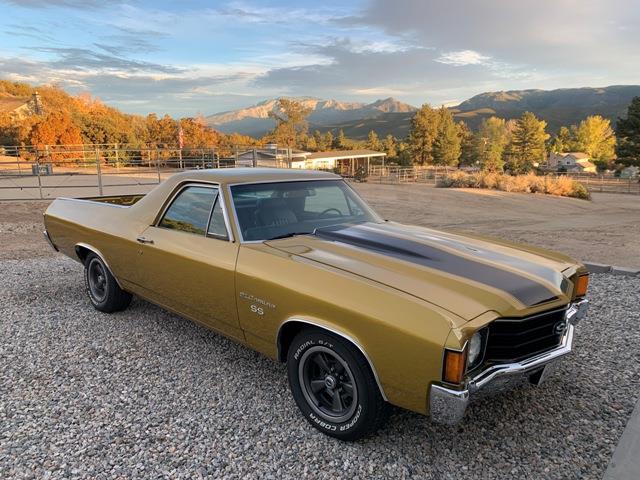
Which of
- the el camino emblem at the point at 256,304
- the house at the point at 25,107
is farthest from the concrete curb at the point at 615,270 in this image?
the house at the point at 25,107

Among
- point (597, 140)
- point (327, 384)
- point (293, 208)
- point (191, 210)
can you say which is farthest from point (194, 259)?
point (597, 140)

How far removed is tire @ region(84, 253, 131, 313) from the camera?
4699 millimetres

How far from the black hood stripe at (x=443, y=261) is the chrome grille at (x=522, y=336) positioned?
122mm

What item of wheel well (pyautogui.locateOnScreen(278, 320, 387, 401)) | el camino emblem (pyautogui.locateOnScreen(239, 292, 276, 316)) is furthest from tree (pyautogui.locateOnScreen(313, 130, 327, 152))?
wheel well (pyautogui.locateOnScreen(278, 320, 387, 401))

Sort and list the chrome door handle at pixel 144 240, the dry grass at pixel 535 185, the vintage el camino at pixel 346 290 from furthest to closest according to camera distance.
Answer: the dry grass at pixel 535 185 → the chrome door handle at pixel 144 240 → the vintage el camino at pixel 346 290

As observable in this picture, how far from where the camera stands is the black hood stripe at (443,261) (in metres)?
2.58

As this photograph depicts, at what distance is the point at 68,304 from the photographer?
5.27m

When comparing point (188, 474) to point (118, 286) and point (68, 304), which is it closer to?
point (118, 286)

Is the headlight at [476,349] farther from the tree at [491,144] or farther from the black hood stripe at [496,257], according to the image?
the tree at [491,144]

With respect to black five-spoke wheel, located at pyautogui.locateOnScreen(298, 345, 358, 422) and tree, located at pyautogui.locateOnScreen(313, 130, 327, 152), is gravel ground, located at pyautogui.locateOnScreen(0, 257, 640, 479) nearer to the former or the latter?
black five-spoke wheel, located at pyautogui.locateOnScreen(298, 345, 358, 422)

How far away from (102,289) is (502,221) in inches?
516

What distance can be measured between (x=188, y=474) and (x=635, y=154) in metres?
62.1

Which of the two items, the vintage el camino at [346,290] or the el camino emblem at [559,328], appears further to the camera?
the el camino emblem at [559,328]

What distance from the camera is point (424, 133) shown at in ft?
197
